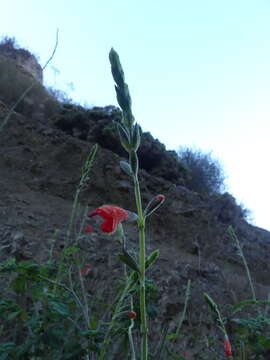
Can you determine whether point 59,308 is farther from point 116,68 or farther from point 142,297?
point 116,68

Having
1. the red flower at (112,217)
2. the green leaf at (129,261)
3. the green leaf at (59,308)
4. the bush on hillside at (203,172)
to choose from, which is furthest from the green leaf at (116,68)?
the bush on hillside at (203,172)

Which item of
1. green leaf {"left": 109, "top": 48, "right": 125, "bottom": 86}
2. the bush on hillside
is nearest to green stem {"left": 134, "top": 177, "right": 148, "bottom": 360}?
green leaf {"left": 109, "top": 48, "right": 125, "bottom": 86}

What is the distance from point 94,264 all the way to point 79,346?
3196 mm

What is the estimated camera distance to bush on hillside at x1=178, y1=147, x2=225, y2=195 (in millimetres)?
11336

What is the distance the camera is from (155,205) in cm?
123

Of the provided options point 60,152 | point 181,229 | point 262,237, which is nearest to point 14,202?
point 60,152

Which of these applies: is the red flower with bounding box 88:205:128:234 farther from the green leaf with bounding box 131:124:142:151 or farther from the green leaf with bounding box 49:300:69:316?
the green leaf with bounding box 49:300:69:316

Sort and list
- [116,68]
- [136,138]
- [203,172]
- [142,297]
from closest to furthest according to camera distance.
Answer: [142,297]
[136,138]
[116,68]
[203,172]

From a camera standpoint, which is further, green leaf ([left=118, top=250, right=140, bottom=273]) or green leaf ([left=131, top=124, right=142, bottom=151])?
green leaf ([left=131, top=124, right=142, bottom=151])

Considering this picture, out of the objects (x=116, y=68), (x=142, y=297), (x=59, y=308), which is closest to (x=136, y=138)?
(x=116, y=68)

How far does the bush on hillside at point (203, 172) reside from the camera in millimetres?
11336

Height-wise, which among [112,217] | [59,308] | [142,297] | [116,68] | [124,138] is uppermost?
[116,68]

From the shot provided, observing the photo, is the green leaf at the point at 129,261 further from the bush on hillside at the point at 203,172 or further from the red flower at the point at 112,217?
the bush on hillside at the point at 203,172

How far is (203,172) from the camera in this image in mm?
12055
